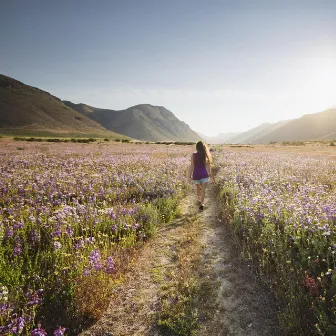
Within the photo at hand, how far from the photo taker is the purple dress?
386 inches

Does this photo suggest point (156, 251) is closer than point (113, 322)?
No

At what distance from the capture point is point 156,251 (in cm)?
625

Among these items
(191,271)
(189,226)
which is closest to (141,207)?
(189,226)

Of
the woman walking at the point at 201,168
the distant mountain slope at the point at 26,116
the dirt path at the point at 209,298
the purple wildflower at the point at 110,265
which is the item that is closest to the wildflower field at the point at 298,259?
the dirt path at the point at 209,298

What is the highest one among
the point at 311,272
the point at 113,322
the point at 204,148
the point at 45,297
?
the point at 204,148

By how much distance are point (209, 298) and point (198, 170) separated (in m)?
5.89

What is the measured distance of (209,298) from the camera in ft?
14.5

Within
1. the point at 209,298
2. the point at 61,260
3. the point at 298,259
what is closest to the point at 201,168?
the point at 298,259

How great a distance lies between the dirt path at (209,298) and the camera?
12.5 ft

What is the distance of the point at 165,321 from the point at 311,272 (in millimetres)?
2430

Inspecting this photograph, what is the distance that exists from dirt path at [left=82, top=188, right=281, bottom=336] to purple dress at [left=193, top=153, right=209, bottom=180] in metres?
3.35

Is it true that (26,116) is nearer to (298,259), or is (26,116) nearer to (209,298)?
(209,298)

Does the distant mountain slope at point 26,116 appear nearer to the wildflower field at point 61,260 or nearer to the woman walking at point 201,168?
the woman walking at point 201,168

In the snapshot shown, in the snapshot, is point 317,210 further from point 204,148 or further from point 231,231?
point 204,148
